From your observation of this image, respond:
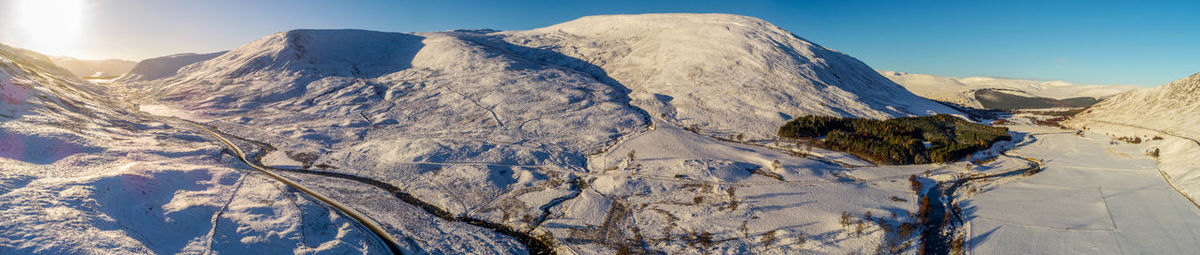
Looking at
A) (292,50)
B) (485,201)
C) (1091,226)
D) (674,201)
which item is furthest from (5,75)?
(1091,226)

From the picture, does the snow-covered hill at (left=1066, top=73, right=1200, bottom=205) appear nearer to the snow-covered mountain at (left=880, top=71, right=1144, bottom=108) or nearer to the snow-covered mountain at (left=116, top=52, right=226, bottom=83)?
the snow-covered mountain at (left=880, top=71, right=1144, bottom=108)

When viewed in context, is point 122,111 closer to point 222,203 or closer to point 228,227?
point 222,203

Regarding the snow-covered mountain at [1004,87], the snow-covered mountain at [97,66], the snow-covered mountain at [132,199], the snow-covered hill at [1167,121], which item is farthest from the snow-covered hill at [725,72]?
the snow-covered mountain at [1004,87]

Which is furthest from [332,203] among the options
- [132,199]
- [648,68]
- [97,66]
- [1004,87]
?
[1004,87]

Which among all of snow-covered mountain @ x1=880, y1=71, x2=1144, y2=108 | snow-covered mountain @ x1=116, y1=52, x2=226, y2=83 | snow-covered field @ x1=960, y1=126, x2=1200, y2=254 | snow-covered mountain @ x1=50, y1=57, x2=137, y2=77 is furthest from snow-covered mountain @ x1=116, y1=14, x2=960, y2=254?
snow-covered mountain @ x1=880, y1=71, x2=1144, y2=108

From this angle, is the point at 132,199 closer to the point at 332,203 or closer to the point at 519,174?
the point at 332,203

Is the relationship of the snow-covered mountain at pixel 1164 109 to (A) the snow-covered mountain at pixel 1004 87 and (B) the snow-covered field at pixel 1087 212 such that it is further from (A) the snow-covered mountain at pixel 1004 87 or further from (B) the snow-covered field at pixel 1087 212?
(A) the snow-covered mountain at pixel 1004 87
